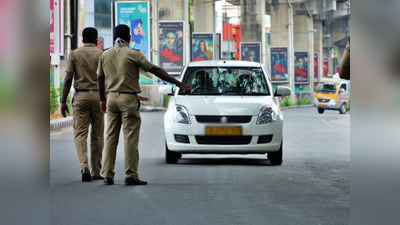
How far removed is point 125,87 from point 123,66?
0.23m

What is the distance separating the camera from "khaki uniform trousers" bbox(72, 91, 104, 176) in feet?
27.9

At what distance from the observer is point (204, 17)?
5338cm

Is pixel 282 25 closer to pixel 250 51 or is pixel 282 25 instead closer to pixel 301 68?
pixel 250 51

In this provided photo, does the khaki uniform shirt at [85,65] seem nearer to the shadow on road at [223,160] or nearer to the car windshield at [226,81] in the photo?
the car windshield at [226,81]

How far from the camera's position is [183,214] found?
612 centimetres

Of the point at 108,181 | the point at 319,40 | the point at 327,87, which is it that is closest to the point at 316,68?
the point at 319,40

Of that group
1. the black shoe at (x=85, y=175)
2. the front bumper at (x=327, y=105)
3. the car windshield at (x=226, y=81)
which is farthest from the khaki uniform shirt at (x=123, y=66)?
the front bumper at (x=327, y=105)

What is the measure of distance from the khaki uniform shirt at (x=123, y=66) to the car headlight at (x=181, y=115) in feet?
7.55

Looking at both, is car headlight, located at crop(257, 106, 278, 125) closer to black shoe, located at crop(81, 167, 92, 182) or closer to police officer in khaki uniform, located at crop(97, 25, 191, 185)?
police officer in khaki uniform, located at crop(97, 25, 191, 185)

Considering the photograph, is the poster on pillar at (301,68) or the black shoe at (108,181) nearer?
the black shoe at (108,181)

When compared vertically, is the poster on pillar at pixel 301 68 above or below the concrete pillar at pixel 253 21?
below

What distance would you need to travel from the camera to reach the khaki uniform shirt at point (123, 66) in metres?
7.93
